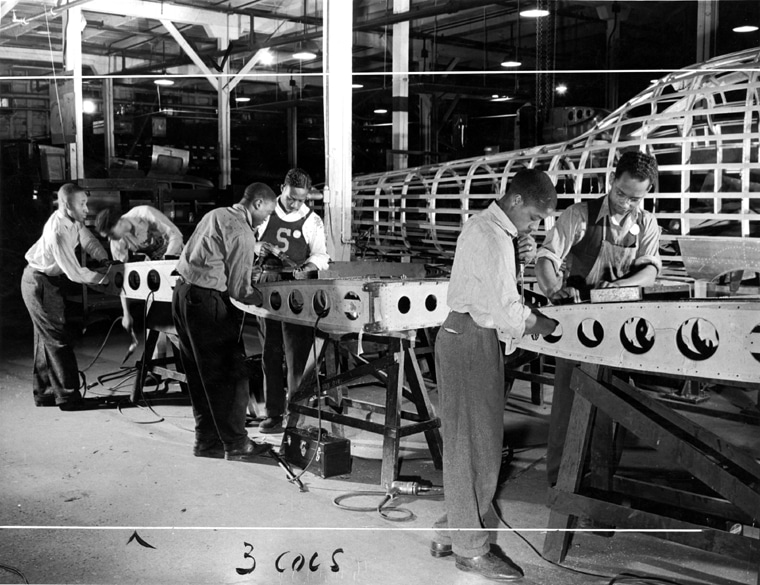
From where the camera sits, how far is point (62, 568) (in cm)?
347

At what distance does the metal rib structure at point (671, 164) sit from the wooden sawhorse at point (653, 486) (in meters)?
1.50

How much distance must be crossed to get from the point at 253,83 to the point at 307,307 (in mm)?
16977

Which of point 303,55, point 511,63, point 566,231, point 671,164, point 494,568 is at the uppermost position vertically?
point 303,55

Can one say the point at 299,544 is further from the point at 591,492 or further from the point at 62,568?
the point at 591,492

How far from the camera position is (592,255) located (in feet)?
13.7

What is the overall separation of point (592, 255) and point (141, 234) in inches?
166

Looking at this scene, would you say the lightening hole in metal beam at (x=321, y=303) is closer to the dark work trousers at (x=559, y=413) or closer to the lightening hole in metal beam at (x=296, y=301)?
the lightening hole in metal beam at (x=296, y=301)

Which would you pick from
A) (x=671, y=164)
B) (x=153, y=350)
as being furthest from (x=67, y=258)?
(x=671, y=164)

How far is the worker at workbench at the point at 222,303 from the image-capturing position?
15.9ft

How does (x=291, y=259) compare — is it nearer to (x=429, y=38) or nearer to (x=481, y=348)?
(x=481, y=348)

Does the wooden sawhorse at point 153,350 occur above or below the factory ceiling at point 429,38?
below

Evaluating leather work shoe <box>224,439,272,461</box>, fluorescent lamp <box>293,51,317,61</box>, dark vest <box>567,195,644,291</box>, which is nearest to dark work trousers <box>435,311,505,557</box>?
dark vest <box>567,195,644,291</box>

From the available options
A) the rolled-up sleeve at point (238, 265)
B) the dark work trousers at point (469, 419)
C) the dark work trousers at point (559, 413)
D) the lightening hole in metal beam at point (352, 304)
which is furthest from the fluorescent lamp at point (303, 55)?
the dark work trousers at point (469, 419)

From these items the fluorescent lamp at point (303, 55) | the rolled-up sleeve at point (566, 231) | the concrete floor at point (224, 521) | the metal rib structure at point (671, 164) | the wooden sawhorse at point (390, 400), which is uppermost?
the fluorescent lamp at point (303, 55)
